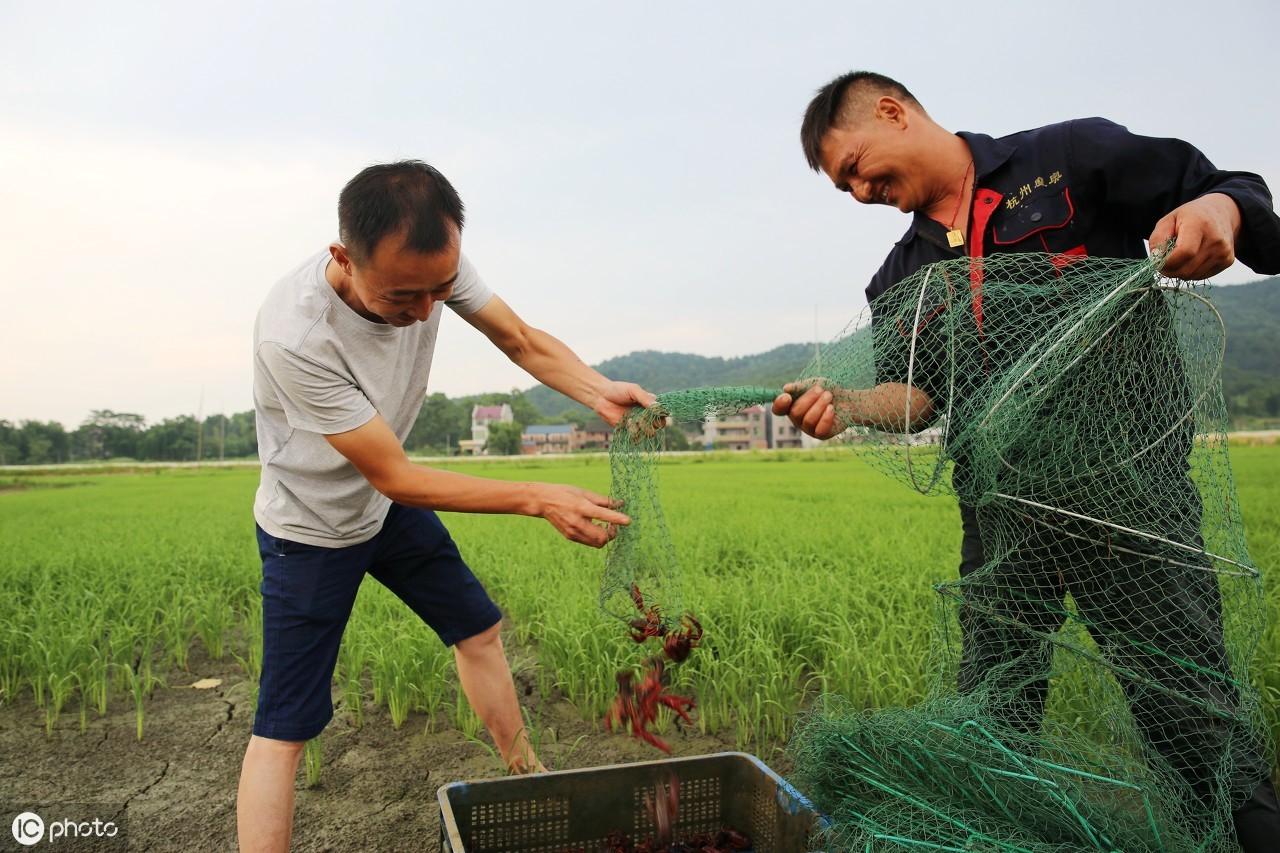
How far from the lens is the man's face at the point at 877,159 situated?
193 cm

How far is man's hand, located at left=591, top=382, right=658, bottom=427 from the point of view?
2156 millimetres

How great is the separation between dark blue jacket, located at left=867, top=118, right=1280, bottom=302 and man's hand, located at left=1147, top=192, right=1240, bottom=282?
0.34ft

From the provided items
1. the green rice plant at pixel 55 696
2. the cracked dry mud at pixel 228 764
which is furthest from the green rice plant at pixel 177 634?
the green rice plant at pixel 55 696

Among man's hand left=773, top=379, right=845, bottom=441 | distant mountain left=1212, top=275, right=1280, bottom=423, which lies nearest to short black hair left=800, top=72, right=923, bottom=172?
man's hand left=773, top=379, right=845, bottom=441

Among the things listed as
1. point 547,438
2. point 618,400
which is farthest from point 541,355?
point 547,438

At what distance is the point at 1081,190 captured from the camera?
1868 mm

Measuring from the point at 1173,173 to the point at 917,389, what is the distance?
67 centimetres

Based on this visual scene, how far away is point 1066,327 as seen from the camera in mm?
1671

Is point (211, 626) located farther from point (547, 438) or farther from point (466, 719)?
point (547, 438)

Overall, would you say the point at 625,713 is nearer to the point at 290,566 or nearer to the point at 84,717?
the point at 290,566

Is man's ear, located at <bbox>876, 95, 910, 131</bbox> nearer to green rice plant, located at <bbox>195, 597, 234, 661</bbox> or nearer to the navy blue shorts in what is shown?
the navy blue shorts

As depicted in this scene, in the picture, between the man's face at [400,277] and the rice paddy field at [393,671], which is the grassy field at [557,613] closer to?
the rice paddy field at [393,671]

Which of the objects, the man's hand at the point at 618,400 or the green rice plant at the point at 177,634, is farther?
the green rice plant at the point at 177,634

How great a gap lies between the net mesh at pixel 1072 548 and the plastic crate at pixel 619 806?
0.16 m
